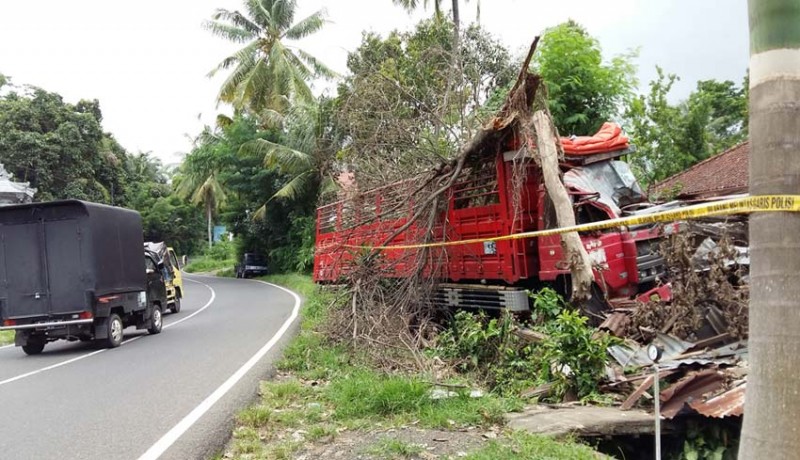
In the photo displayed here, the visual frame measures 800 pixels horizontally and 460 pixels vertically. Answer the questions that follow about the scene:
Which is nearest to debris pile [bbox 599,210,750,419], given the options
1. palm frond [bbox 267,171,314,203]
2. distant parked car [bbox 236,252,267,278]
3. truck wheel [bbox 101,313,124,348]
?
truck wheel [bbox 101,313,124,348]

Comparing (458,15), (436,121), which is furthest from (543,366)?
(458,15)

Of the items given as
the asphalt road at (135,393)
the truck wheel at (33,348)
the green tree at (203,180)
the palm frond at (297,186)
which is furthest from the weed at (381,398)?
the green tree at (203,180)

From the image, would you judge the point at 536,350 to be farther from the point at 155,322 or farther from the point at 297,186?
the point at 297,186

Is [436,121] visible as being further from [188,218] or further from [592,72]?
[188,218]

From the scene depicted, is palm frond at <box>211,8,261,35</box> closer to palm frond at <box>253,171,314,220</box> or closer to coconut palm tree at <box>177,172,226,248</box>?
palm frond at <box>253,171,314,220</box>

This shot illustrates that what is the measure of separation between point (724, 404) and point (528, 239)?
3.58 meters

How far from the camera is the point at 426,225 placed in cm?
911

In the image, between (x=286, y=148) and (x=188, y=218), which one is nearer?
(x=286, y=148)

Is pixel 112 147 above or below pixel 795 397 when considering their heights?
above

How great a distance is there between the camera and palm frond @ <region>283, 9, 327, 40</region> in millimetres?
33406

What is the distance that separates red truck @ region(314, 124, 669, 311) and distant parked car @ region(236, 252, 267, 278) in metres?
30.9

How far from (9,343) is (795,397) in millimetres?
16671

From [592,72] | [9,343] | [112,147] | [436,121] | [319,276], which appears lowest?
[9,343]

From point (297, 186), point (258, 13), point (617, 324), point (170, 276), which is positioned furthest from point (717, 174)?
point (258, 13)
